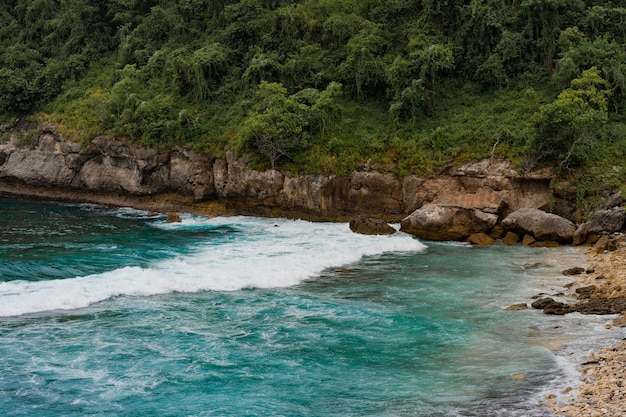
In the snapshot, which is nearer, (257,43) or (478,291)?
(478,291)

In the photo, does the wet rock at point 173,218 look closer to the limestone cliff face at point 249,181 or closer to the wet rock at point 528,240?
the limestone cliff face at point 249,181

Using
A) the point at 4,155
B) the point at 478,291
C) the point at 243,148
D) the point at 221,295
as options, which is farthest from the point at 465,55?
the point at 4,155

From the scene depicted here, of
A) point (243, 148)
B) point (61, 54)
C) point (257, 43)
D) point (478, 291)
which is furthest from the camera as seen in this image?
point (61, 54)

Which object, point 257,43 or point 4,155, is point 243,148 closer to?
point 257,43

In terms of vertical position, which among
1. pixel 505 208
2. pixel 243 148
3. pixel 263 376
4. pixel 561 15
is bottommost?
pixel 263 376

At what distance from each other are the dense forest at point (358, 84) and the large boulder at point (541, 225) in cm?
329

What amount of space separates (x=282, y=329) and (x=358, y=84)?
20727 millimetres

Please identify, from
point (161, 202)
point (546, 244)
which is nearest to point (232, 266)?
point (546, 244)

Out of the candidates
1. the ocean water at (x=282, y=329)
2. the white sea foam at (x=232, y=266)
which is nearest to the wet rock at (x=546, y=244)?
the ocean water at (x=282, y=329)

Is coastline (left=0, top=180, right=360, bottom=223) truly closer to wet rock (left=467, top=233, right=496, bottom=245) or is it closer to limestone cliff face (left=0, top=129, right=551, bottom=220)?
limestone cliff face (left=0, top=129, right=551, bottom=220)

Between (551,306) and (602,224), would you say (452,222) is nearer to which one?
(602,224)

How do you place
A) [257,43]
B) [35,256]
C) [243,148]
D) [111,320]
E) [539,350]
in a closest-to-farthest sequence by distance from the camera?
[539,350] < [111,320] < [35,256] < [243,148] < [257,43]

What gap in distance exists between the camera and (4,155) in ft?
134

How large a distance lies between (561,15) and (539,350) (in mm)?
25510
